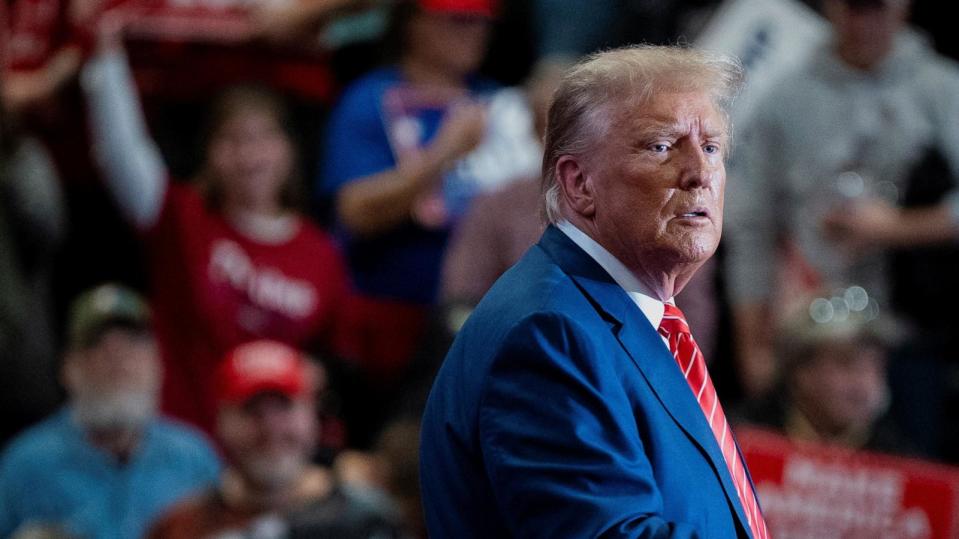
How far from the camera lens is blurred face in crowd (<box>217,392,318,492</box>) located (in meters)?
4.82

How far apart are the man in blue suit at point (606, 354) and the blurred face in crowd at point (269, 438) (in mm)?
2431

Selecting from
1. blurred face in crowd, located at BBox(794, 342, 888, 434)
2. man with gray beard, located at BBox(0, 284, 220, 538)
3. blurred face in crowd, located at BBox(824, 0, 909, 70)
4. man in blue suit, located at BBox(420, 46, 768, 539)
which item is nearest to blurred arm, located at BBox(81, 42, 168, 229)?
man with gray beard, located at BBox(0, 284, 220, 538)

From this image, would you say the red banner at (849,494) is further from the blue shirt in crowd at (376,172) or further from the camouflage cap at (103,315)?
the camouflage cap at (103,315)

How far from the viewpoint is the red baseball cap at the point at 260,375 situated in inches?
197

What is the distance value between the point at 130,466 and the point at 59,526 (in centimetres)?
52

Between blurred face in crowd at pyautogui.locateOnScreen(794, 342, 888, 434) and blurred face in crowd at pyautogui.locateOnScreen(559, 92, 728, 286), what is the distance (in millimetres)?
2830

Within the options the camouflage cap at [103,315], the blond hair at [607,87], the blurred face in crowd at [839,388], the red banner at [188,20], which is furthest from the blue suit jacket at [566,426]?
the red banner at [188,20]

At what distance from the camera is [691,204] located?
2.34 m

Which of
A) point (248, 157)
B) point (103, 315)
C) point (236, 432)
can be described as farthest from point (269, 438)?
point (248, 157)

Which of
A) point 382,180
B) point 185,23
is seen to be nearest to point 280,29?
point 185,23

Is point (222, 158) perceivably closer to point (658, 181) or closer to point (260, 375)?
point (260, 375)

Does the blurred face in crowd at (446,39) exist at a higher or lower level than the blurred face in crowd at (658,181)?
lower

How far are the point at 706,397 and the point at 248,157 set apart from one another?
350 cm

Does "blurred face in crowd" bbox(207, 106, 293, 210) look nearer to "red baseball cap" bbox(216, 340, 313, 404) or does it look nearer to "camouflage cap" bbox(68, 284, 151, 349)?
"camouflage cap" bbox(68, 284, 151, 349)
